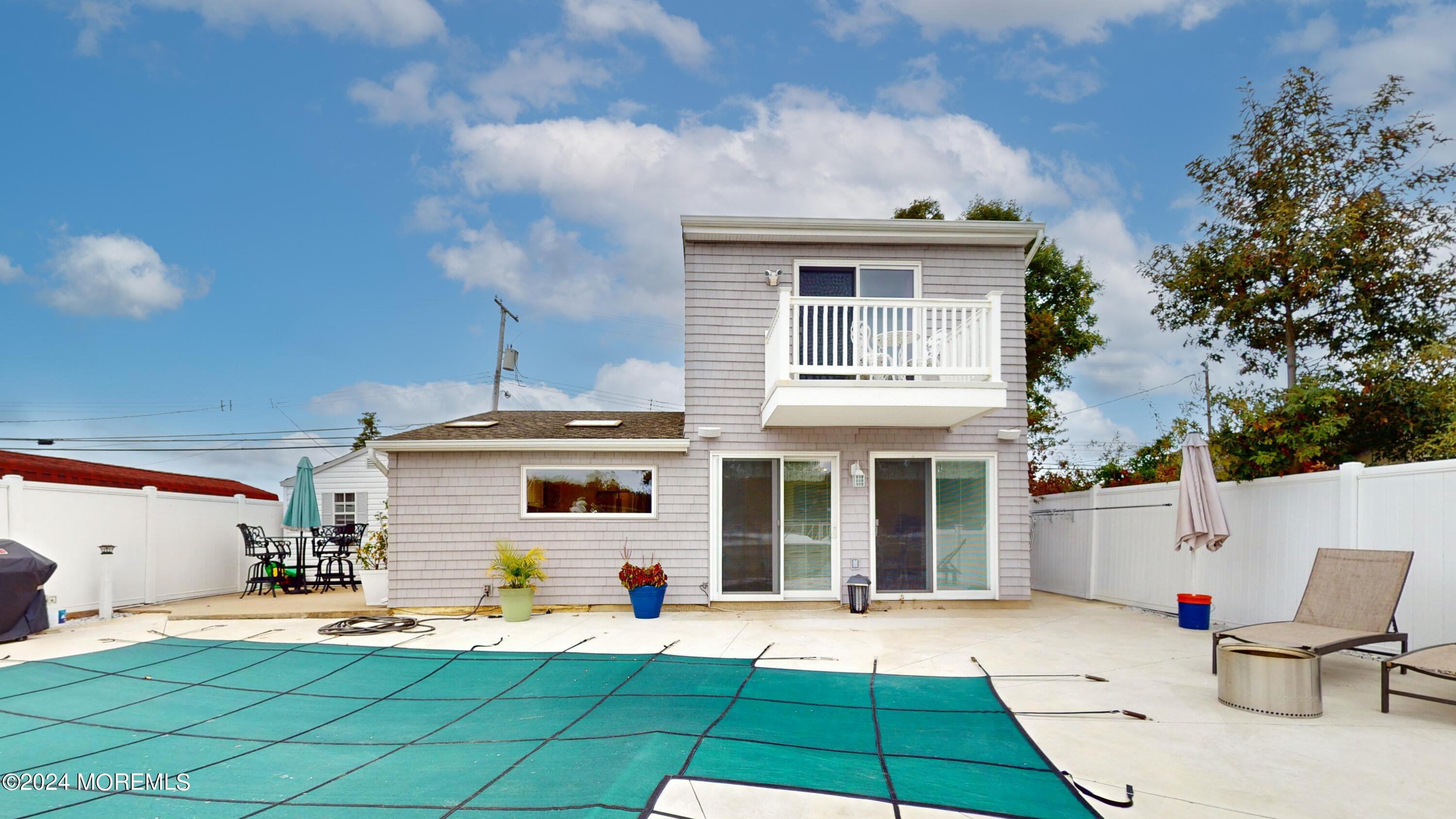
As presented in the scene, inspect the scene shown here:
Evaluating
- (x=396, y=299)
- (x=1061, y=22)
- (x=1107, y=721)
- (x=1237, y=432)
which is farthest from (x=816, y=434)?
(x=396, y=299)

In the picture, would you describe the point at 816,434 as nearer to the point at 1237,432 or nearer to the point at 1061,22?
the point at 1237,432

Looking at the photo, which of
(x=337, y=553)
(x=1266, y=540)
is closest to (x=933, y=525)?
(x=1266, y=540)

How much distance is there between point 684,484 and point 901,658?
390 cm

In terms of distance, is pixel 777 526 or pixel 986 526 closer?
pixel 777 526

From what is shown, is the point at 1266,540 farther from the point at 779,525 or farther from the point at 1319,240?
the point at 779,525

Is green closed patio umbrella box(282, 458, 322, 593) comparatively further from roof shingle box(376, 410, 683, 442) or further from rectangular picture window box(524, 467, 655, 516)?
rectangular picture window box(524, 467, 655, 516)

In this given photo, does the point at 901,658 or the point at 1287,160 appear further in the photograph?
the point at 1287,160

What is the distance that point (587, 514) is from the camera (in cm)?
952

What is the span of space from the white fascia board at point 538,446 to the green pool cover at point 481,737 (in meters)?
→ 3.09

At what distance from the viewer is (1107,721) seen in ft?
15.2

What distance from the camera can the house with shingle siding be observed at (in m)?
9.41

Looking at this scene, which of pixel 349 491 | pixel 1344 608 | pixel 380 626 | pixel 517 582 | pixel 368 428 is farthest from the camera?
pixel 368 428

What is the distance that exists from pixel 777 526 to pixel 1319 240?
8.35 m

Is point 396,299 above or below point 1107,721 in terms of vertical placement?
above
